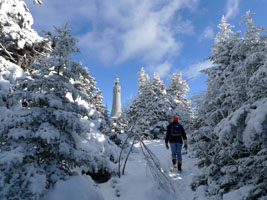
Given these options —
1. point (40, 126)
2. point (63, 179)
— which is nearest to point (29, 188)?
point (63, 179)

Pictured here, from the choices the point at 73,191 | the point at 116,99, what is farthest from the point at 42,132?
the point at 116,99

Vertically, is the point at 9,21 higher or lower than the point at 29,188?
higher

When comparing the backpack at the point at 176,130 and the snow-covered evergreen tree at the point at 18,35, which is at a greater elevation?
the snow-covered evergreen tree at the point at 18,35

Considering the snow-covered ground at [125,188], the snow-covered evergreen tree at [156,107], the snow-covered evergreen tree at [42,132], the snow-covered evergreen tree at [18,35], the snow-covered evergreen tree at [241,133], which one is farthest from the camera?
the snow-covered evergreen tree at [156,107]

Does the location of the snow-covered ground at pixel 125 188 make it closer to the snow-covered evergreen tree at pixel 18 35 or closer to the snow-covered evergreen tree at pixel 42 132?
the snow-covered evergreen tree at pixel 42 132

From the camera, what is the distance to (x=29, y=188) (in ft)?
10.8

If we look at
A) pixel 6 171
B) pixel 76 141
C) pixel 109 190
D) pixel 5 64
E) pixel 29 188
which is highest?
pixel 5 64

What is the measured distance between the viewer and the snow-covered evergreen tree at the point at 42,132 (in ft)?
11.0

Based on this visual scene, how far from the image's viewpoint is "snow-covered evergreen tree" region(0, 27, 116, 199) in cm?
336

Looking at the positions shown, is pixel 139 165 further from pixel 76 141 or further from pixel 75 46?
pixel 75 46

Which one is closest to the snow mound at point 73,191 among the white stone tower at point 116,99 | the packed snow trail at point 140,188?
the packed snow trail at point 140,188

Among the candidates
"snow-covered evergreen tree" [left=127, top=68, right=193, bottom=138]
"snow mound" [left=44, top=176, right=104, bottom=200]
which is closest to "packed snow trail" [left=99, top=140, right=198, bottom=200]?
"snow mound" [left=44, top=176, right=104, bottom=200]

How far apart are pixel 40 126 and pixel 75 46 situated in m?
2.28

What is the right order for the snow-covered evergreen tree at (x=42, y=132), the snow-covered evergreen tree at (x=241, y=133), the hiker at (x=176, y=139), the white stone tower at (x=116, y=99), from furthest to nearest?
the white stone tower at (x=116, y=99), the hiker at (x=176, y=139), the snow-covered evergreen tree at (x=42, y=132), the snow-covered evergreen tree at (x=241, y=133)
